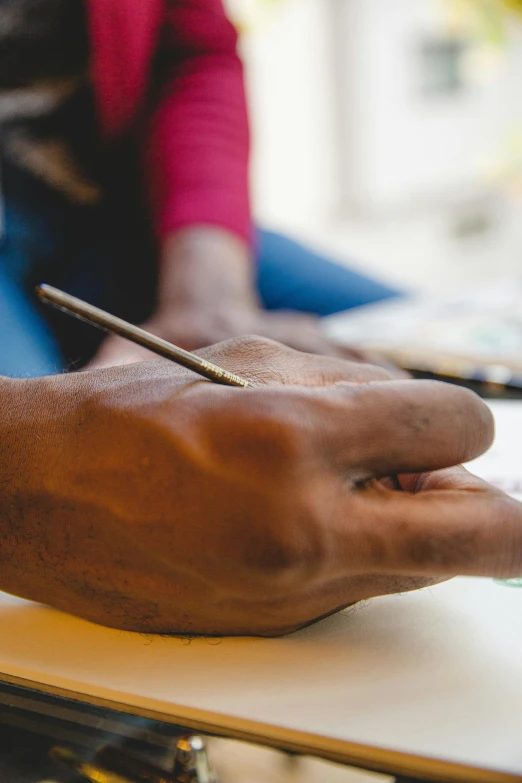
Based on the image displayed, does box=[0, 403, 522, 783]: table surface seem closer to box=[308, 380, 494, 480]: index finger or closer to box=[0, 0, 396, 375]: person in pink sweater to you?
box=[308, 380, 494, 480]: index finger

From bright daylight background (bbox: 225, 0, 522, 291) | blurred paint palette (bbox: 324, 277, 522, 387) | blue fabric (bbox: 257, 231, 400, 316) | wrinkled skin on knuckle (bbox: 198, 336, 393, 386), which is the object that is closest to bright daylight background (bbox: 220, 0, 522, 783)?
bright daylight background (bbox: 225, 0, 522, 291)

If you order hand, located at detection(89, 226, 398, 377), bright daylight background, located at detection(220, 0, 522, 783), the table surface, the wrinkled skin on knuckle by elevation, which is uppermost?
the wrinkled skin on knuckle

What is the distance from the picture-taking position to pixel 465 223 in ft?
18.7

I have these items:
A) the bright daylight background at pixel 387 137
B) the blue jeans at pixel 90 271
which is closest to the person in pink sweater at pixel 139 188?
the blue jeans at pixel 90 271

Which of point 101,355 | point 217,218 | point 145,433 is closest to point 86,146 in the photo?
point 217,218

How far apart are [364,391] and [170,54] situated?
81cm

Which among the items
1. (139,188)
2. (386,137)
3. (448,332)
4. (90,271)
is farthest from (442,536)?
(386,137)

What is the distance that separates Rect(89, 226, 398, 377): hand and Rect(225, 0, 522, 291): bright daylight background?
151 inches

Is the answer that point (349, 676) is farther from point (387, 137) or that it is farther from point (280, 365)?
point (387, 137)

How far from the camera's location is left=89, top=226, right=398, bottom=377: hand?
65 cm

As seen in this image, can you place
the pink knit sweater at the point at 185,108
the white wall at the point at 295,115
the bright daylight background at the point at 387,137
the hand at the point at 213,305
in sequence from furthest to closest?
the bright daylight background at the point at 387,137
the white wall at the point at 295,115
the pink knit sweater at the point at 185,108
the hand at the point at 213,305

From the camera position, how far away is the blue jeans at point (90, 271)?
71 centimetres

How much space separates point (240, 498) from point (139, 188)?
748 mm

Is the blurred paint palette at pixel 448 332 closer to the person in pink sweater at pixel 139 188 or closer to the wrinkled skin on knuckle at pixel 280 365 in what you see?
the person in pink sweater at pixel 139 188
